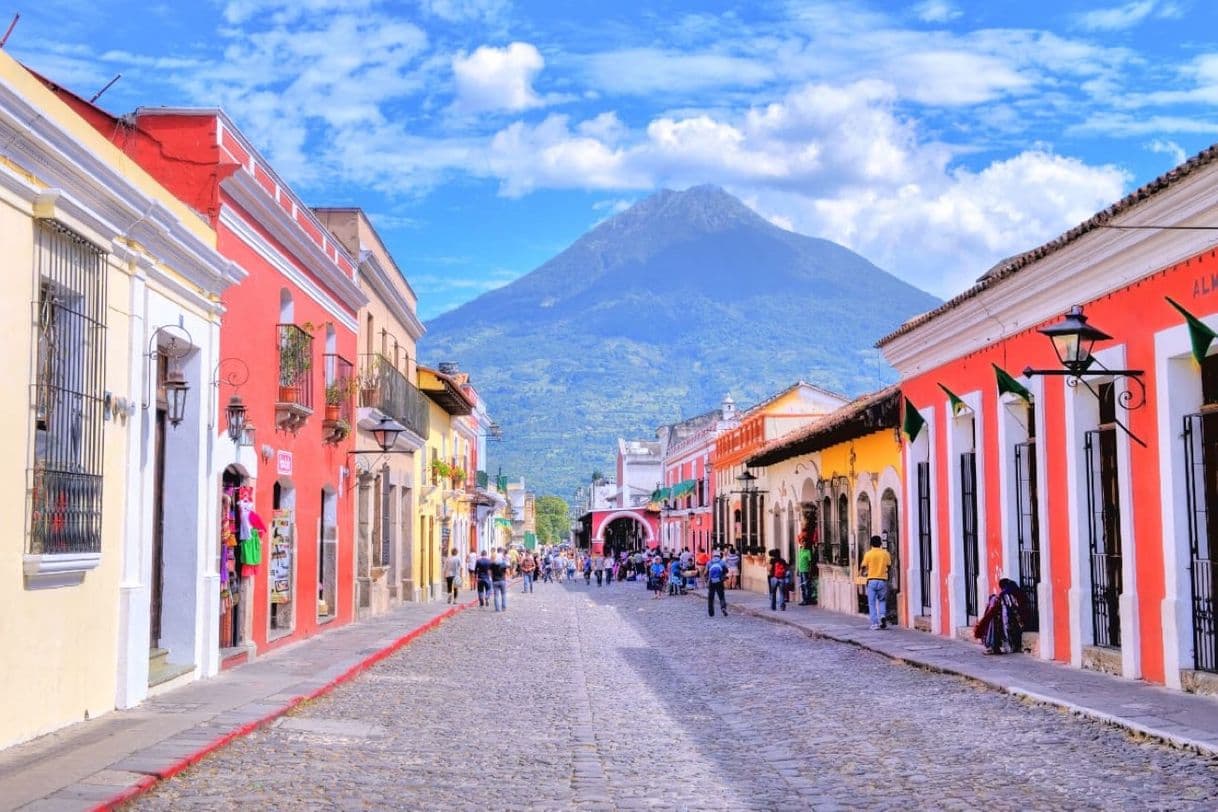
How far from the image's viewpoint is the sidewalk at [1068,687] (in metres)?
9.45

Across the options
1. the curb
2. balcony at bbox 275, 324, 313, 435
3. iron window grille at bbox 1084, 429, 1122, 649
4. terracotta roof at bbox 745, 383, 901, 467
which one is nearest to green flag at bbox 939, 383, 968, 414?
terracotta roof at bbox 745, 383, 901, 467

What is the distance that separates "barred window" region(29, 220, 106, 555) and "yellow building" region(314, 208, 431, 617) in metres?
9.68

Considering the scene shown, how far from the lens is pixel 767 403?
41.9m

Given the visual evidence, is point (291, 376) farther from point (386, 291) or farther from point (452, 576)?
point (452, 576)

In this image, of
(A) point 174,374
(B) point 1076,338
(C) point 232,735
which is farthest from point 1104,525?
(A) point 174,374

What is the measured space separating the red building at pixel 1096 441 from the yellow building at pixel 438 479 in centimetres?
1582

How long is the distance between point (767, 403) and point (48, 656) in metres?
33.9

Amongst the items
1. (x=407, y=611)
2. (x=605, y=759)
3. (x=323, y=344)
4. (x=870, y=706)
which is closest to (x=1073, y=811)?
(x=605, y=759)

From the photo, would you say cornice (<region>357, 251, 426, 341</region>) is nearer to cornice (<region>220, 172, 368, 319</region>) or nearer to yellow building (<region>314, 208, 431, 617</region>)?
yellow building (<region>314, 208, 431, 617</region>)

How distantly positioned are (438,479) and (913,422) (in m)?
17.4

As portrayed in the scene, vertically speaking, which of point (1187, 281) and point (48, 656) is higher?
point (1187, 281)

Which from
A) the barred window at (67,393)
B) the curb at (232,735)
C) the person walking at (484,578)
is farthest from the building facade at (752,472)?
the barred window at (67,393)

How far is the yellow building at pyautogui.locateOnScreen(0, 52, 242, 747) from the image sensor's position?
341 inches

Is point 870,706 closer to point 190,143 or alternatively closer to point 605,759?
point 605,759
